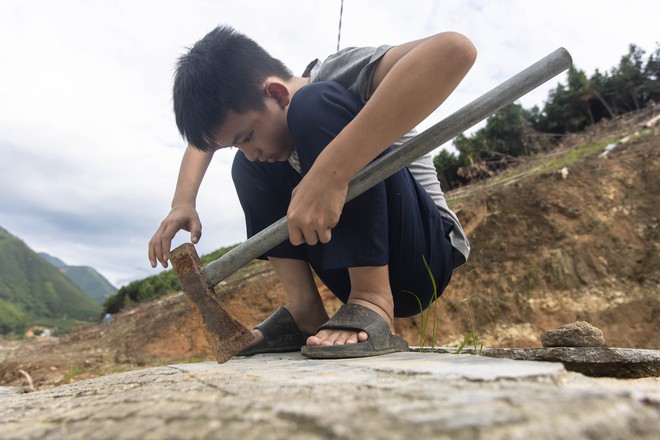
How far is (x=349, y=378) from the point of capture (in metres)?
0.68

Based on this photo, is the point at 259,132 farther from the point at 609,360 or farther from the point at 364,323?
the point at 609,360

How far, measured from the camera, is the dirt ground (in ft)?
12.7

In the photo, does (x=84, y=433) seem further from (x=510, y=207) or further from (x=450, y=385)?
(x=510, y=207)

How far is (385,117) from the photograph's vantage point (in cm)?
120

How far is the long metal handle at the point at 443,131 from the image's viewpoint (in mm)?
1314

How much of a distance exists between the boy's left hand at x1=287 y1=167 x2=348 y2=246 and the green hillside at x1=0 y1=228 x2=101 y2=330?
106 feet

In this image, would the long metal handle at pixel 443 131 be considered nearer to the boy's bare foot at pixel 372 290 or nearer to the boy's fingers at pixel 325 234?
the boy's fingers at pixel 325 234

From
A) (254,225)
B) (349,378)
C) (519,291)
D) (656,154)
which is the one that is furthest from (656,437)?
(656,154)

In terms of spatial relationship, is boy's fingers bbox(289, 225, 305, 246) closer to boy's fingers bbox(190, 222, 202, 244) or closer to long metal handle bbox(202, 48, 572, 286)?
long metal handle bbox(202, 48, 572, 286)

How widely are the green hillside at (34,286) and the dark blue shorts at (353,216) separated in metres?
31.9

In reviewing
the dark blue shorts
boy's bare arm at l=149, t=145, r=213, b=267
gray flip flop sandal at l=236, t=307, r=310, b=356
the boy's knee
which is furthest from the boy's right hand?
the boy's knee

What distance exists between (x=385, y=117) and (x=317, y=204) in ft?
1.00

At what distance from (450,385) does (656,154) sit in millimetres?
5243

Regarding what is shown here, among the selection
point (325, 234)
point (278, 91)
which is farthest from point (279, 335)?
point (278, 91)
